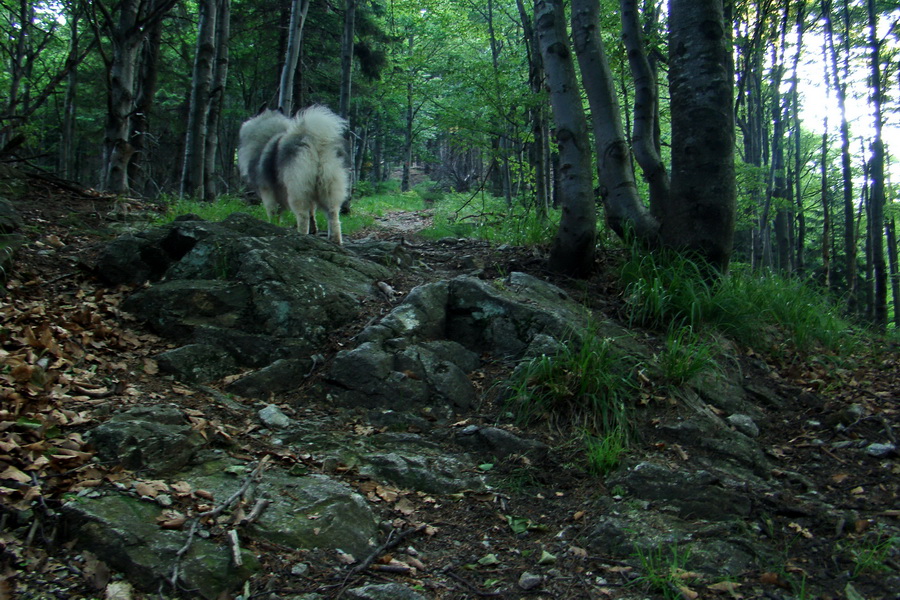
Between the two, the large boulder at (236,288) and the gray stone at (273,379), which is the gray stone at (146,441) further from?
the large boulder at (236,288)

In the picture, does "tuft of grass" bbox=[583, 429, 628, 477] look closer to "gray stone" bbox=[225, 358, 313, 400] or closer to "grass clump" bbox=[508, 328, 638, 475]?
"grass clump" bbox=[508, 328, 638, 475]

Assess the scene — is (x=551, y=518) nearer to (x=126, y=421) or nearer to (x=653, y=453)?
(x=653, y=453)

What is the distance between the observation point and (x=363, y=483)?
3.12 m

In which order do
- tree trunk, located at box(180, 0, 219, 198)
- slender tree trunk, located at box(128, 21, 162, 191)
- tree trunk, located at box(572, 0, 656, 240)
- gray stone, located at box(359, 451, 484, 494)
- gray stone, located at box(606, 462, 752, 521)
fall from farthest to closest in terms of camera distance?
slender tree trunk, located at box(128, 21, 162, 191), tree trunk, located at box(180, 0, 219, 198), tree trunk, located at box(572, 0, 656, 240), gray stone, located at box(359, 451, 484, 494), gray stone, located at box(606, 462, 752, 521)

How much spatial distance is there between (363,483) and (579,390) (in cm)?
162

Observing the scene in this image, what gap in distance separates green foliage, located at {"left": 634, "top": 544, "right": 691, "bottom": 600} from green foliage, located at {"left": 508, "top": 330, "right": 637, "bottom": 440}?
949 mm

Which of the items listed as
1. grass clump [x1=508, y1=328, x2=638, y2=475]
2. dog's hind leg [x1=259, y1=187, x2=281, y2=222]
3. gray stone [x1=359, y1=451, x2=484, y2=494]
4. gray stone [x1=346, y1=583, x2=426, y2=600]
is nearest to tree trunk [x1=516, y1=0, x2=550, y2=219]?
dog's hind leg [x1=259, y1=187, x2=281, y2=222]

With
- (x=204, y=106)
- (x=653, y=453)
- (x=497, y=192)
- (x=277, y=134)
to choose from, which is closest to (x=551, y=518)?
(x=653, y=453)

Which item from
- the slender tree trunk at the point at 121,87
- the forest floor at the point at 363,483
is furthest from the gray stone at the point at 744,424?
the slender tree trunk at the point at 121,87

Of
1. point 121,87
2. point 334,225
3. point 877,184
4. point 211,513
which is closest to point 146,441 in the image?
point 211,513

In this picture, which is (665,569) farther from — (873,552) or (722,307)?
Result: (722,307)

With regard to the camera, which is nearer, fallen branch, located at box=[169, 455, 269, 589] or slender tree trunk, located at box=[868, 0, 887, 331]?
fallen branch, located at box=[169, 455, 269, 589]

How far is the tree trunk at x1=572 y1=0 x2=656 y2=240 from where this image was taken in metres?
5.89

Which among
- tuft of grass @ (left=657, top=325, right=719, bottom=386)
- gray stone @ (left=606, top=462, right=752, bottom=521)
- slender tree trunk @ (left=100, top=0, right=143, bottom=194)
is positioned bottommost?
gray stone @ (left=606, top=462, right=752, bottom=521)
